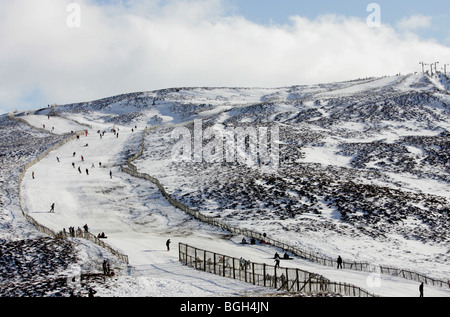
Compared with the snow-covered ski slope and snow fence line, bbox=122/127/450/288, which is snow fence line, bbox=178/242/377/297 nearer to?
the snow-covered ski slope

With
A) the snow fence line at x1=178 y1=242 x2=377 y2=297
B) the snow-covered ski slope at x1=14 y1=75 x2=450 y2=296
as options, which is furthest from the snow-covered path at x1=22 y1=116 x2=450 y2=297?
the snow fence line at x1=178 y1=242 x2=377 y2=297

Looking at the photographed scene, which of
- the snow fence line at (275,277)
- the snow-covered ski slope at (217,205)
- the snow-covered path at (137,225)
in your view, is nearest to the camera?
the snow fence line at (275,277)

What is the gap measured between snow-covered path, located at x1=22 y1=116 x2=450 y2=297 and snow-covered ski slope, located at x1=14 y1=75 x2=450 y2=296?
9 cm

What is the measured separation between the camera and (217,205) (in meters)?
49.2

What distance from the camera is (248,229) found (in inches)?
1626

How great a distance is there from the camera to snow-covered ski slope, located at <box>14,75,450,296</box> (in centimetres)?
2859

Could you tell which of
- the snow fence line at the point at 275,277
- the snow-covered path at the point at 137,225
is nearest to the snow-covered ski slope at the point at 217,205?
the snow-covered path at the point at 137,225

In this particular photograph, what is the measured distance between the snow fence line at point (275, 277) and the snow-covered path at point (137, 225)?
28.8 inches

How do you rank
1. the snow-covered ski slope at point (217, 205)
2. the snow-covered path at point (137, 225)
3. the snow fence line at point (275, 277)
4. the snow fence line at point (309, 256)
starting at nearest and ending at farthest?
the snow fence line at point (275, 277) → the snow-covered path at point (137, 225) → the snow-covered ski slope at point (217, 205) → the snow fence line at point (309, 256)

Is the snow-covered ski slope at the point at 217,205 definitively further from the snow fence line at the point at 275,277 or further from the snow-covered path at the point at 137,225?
the snow fence line at the point at 275,277

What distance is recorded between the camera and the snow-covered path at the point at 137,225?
23.9m

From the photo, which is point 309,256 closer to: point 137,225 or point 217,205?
point 217,205

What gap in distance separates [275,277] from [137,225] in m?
24.4
